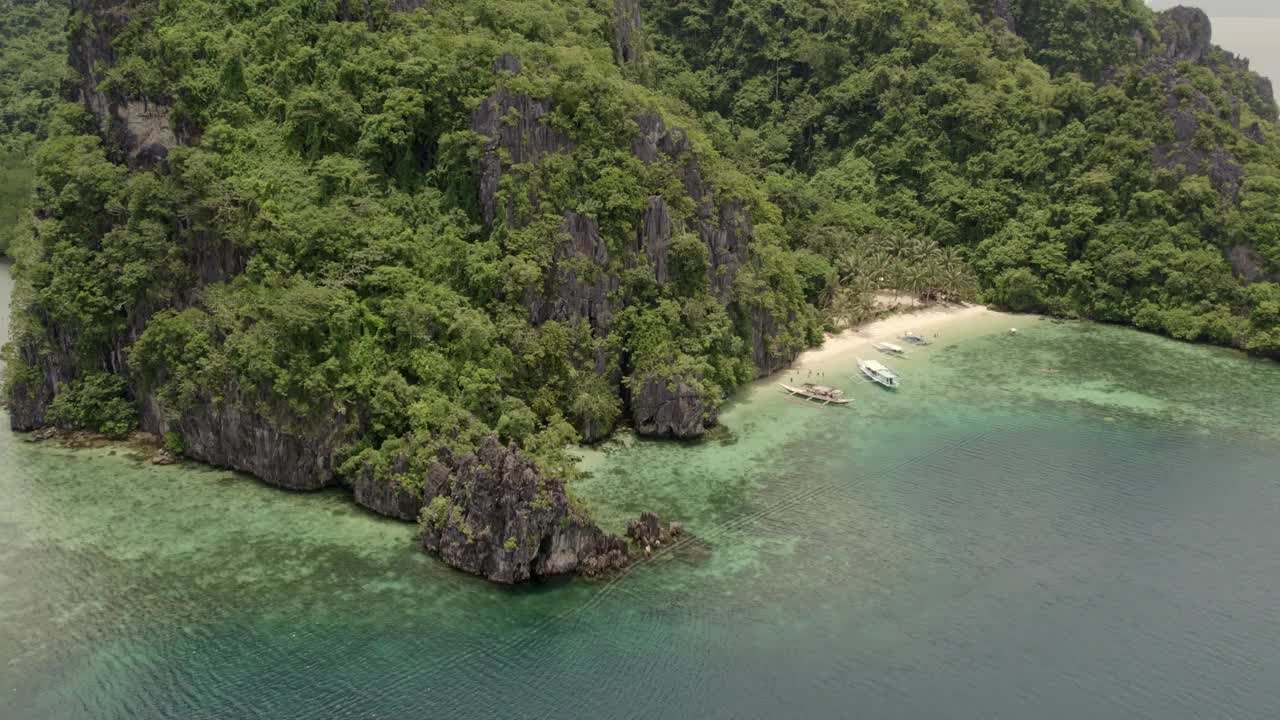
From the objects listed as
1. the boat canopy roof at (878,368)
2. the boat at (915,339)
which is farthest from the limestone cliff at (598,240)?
the boat at (915,339)

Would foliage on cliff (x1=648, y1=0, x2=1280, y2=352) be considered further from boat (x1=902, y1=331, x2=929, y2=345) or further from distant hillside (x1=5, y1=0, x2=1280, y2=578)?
boat (x1=902, y1=331, x2=929, y2=345)

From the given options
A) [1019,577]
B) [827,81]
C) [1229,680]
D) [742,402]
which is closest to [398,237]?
[742,402]

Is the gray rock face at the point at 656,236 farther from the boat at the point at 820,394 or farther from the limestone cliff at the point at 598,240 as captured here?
the boat at the point at 820,394

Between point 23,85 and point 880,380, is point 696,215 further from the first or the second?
point 23,85

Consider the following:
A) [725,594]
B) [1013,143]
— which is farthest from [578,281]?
[1013,143]

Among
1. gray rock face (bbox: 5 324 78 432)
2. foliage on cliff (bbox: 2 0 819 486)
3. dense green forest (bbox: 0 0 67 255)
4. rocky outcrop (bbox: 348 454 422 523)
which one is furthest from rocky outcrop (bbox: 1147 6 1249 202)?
dense green forest (bbox: 0 0 67 255)

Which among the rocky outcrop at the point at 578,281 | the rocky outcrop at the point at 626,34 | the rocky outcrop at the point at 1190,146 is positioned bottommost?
the rocky outcrop at the point at 578,281

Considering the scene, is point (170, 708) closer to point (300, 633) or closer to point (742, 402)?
point (300, 633)
